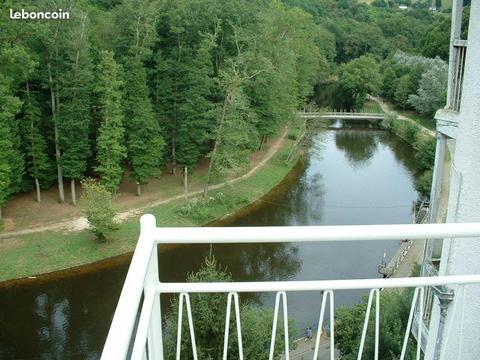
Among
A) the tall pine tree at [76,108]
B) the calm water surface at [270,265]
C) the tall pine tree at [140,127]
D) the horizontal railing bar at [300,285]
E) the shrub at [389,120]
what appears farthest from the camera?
the shrub at [389,120]

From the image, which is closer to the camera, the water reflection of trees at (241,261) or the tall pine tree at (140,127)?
the water reflection of trees at (241,261)

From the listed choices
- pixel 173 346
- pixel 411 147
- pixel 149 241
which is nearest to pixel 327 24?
pixel 411 147

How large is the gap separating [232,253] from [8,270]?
20.8ft

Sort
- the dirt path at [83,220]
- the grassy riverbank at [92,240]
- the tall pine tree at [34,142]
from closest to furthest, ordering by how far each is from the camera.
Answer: the grassy riverbank at [92,240], the dirt path at [83,220], the tall pine tree at [34,142]

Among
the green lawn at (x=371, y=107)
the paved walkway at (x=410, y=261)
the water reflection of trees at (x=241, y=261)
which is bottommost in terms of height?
the water reflection of trees at (x=241, y=261)

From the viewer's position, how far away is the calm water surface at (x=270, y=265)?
39.0ft

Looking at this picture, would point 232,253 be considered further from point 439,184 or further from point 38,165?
point 439,184

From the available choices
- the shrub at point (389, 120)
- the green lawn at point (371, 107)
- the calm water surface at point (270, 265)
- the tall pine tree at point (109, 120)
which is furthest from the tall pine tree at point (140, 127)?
the green lawn at point (371, 107)

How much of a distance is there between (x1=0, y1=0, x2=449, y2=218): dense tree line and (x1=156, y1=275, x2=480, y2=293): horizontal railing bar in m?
14.0

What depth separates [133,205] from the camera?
18.5m

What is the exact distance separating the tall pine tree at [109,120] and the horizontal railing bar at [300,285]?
618 inches

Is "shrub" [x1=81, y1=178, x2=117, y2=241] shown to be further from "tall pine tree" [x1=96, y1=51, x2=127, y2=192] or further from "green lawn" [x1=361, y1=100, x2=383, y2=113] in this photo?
"green lawn" [x1=361, y1=100, x2=383, y2=113]

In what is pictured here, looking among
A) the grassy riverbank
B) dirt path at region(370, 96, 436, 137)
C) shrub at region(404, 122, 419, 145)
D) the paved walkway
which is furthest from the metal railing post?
shrub at region(404, 122, 419, 145)

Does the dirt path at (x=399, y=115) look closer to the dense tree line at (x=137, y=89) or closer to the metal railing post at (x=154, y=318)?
the dense tree line at (x=137, y=89)
